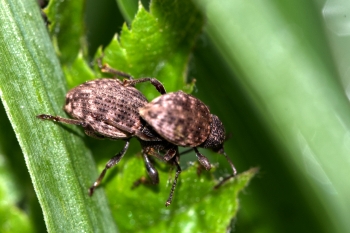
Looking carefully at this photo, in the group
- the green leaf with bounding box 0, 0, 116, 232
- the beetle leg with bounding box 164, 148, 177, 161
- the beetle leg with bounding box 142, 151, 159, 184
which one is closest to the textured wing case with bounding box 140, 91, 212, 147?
the beetle leg with bounding box 164, 148, 177, 161

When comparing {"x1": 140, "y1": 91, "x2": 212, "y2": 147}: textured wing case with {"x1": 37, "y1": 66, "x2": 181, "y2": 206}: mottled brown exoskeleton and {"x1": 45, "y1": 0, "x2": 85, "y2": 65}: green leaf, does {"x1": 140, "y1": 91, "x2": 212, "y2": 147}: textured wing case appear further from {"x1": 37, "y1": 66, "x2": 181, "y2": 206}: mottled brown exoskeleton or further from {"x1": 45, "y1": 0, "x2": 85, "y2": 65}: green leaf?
{"x1": 45, "y1": 0, "x2": 85, "y2": 65}: green leaf

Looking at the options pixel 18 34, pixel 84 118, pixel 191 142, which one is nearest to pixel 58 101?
pixel 84 118

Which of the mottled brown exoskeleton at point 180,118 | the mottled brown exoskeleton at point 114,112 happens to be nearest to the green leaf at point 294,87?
the mottled brown exoskeleton at point 180,118

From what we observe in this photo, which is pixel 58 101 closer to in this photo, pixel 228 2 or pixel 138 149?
pixel 138 149

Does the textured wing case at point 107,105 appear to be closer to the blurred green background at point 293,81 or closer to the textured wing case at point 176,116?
the textured wing case at point 176,116

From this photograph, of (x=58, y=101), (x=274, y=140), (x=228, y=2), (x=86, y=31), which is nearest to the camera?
(x=228, y=2)
